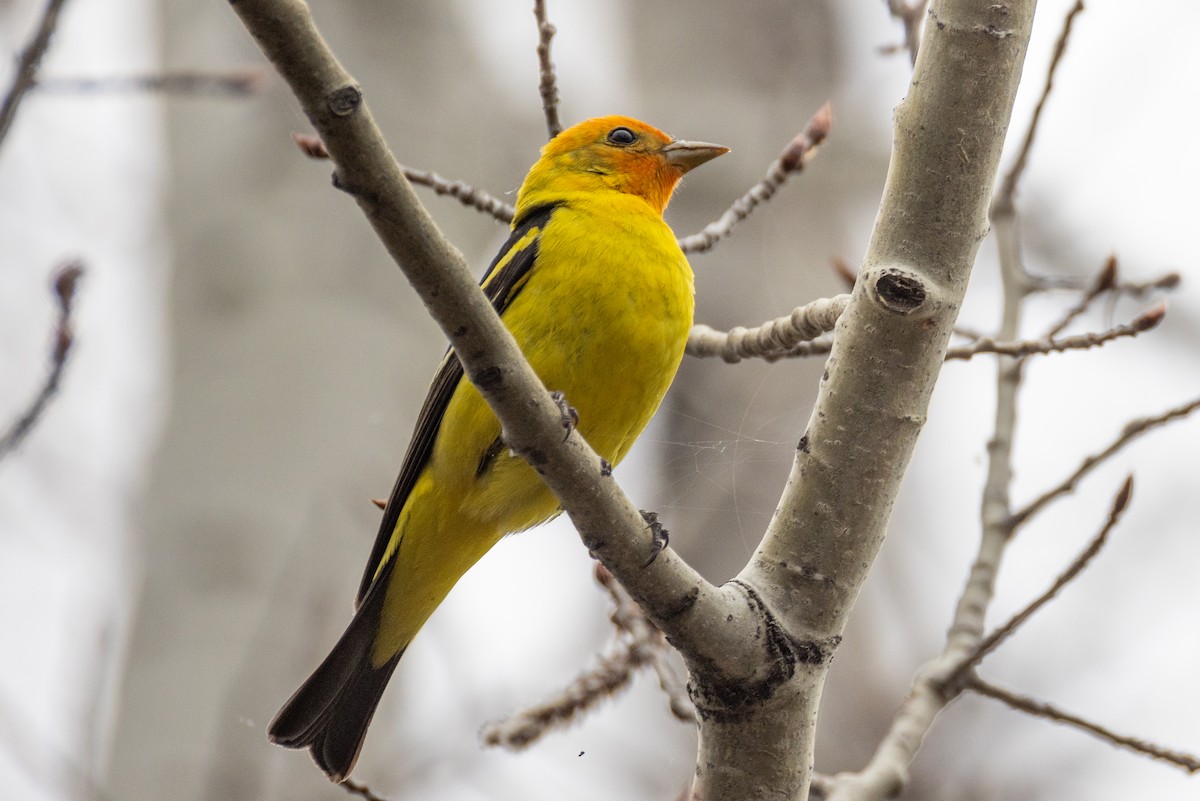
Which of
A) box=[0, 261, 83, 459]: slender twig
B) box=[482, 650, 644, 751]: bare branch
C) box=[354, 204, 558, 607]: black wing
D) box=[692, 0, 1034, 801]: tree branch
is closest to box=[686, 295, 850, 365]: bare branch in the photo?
box=[692, 0, 1034, 801]: tree branch

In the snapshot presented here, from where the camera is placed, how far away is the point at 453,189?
11.7 feet

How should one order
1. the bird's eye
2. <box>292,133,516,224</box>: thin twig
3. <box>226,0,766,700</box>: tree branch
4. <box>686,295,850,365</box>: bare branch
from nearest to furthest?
<box>226,0,766,700</box>: tree branch < <box>686,295,850,365</box>: bare branch < <box>292,133,516,224</box>: thin twig < the bird's eye

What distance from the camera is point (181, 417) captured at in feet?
17.1

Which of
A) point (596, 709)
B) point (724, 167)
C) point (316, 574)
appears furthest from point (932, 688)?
point (724, 167)

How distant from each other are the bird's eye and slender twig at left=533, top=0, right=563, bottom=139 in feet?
2.46

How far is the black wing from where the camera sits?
329 cm

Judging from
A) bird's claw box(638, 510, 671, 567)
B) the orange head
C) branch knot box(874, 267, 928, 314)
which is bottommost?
bird's claw box(638, 510, 671, 567)

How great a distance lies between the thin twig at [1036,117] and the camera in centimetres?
331

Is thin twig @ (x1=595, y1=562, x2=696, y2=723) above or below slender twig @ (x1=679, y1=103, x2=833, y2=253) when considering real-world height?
below

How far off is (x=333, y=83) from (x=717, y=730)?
1407 mm

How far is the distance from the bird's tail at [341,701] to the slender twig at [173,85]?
153cm

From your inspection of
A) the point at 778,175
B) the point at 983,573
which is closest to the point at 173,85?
the point at 778,175

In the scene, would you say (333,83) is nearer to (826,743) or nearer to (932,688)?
(932,688)

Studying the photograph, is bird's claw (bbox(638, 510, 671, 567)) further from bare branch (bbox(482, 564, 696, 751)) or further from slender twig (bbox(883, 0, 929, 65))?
slender twig (bbox(883, 0, 929, 65))
